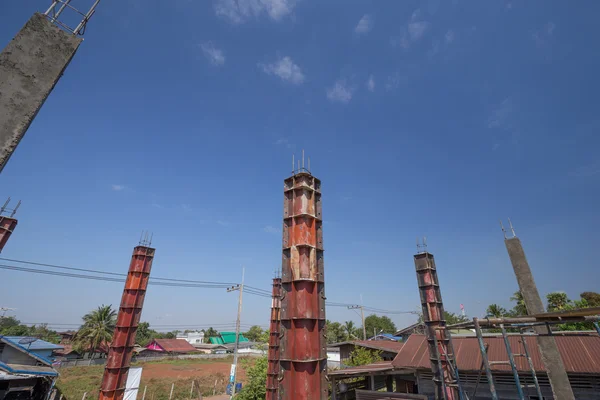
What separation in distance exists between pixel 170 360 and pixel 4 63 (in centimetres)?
6225

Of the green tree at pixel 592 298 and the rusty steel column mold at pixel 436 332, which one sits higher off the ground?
the green tree at pixel 592 298

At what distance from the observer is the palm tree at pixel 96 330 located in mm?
43469

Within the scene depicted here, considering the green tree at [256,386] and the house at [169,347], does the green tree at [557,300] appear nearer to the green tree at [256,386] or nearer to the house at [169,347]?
the green tree at [256,386]

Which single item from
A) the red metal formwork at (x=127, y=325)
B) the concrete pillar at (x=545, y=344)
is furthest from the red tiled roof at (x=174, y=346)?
the concrete pillar at (x=545, y=344)

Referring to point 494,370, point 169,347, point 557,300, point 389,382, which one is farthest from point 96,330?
point 557,300

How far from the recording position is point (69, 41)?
3.90 metres

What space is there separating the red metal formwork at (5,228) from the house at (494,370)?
20.2m

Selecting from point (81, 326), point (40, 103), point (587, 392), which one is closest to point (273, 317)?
point (587, 392)

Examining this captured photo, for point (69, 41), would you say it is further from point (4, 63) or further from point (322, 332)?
point (322, 332)

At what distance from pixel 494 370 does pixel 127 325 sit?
20583mm

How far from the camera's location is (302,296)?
834 cm

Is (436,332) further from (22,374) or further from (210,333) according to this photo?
(210,333)

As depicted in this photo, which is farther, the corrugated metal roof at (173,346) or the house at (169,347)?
the corrugated metal roof at (173,346)

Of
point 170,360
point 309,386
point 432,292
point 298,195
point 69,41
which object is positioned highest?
point 298,195
